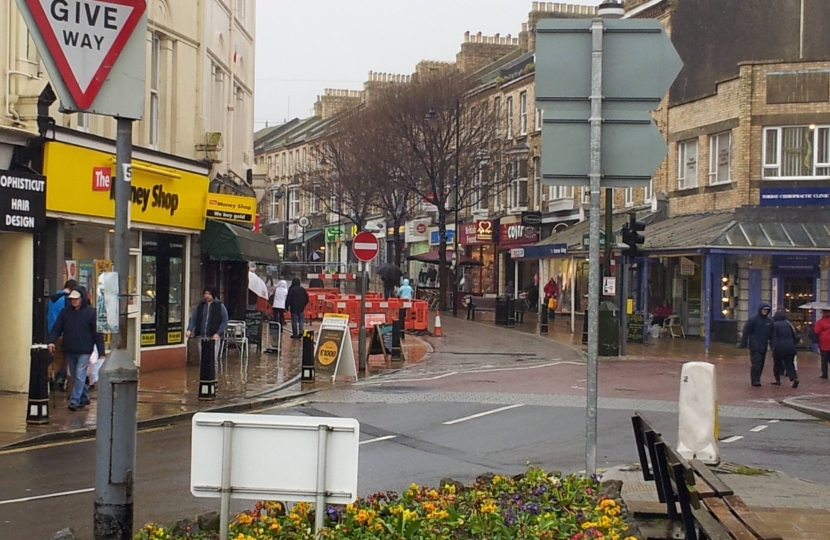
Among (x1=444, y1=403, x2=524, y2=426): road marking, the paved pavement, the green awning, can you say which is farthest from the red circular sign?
(x1=444, y1=403, x2=524, y2=426): road marking

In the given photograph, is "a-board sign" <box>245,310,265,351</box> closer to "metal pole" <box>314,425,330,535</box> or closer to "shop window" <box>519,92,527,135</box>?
"metal pole" <box>314,425,330,535</box>

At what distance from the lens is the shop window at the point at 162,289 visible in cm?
2170

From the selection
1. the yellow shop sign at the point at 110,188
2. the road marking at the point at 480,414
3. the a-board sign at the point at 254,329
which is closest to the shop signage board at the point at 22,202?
the yellow shop sign at the point at 110,188

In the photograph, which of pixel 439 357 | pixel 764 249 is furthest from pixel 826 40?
pixel 439 357

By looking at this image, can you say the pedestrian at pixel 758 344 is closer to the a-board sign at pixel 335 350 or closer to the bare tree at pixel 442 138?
the a-board sign at pixel 335 350

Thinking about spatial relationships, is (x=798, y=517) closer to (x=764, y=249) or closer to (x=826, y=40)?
(x=764, y=249)

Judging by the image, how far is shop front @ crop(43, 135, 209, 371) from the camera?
18078 millimetres

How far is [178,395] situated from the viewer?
58.0 feet

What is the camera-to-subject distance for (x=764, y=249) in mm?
30047

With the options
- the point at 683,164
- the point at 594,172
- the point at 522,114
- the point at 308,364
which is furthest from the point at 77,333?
the point at 522,114

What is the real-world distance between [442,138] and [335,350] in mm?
28991

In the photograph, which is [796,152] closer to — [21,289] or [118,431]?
[21,289]

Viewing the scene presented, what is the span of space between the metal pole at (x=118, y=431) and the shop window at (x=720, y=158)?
30125 millimetres

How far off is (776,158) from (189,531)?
1161 inches
